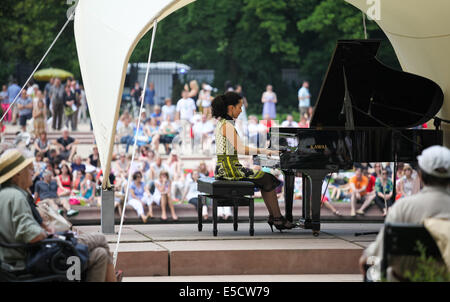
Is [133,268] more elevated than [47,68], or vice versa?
[47,68]

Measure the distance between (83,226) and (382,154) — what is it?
4828 millimetres

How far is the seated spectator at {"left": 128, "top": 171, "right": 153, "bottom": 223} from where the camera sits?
14.0 metres

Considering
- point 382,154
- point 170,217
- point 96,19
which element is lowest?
point 170,217

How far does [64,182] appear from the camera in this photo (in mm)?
15086

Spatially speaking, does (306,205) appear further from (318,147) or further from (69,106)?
(69,106)

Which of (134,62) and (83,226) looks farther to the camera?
(134,62)

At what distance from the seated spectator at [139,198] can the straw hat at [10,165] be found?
731cm

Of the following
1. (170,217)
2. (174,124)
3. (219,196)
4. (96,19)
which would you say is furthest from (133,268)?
(174,124)

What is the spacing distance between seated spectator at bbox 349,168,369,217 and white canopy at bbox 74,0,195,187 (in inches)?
208

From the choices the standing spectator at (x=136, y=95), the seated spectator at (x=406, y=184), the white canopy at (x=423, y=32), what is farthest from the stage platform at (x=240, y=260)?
the standing spectator at (x=136, y=95)

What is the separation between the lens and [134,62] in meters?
35.8

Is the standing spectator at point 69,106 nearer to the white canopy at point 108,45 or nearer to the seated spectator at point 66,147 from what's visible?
the seated spectator at point 66,147
